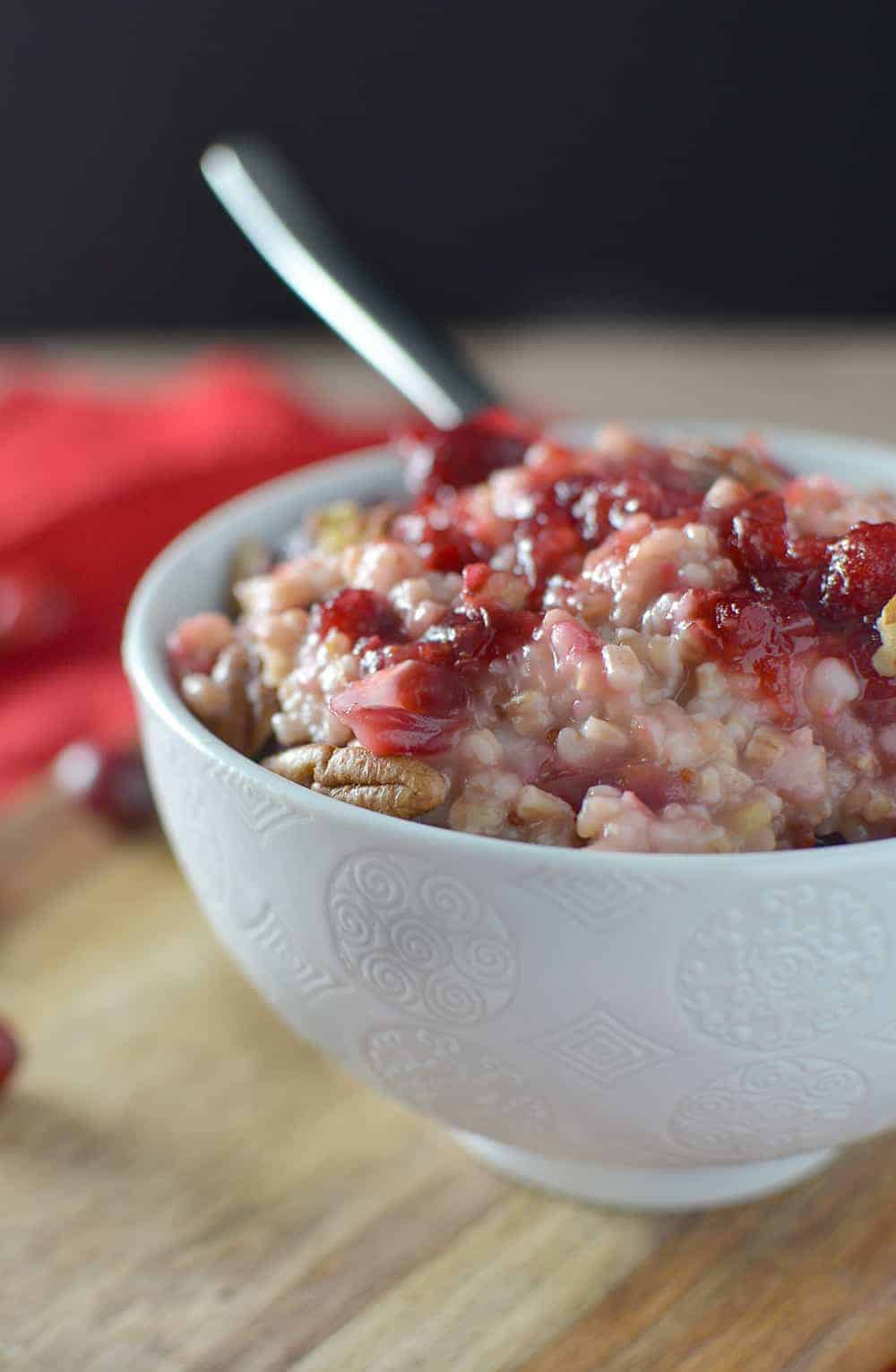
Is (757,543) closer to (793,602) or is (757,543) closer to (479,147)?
(793,602)

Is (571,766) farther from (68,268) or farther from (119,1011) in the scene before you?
(68,268)

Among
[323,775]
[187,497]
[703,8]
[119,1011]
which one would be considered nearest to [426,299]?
[703,8]

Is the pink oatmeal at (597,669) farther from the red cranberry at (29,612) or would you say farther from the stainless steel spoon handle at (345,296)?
the red cranberry at (29,612)

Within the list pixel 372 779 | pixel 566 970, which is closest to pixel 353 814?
pixel 372 779

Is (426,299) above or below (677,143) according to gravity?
below

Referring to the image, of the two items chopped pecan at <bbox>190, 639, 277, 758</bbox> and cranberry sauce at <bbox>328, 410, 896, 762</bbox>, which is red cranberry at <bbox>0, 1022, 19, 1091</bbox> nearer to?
chopped pecan at <bbox>190, 639, 277, 758</bbox>

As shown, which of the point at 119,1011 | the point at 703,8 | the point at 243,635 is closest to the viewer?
the point at 243,635

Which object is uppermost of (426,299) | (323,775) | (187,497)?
(323,775)
